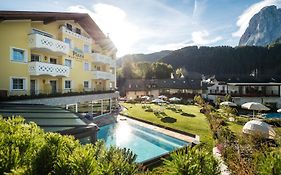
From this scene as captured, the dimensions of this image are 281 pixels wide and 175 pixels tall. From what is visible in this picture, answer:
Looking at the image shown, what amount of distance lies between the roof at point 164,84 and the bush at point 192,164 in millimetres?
68930

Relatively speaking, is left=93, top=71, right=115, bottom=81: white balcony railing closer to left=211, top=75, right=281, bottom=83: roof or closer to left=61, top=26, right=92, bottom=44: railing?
left=61, top=26, right=92, bottom=44: railing

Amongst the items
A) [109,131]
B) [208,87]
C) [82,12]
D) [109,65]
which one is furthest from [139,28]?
[208,87]

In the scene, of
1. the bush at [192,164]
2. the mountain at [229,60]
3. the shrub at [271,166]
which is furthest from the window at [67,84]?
the mountain at [229,60]

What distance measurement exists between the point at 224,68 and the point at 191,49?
32466 millimetres

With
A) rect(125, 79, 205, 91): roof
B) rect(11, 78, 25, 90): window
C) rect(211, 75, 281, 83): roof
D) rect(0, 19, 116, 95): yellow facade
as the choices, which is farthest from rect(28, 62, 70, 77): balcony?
rect(125, 79, 205, 91): roof

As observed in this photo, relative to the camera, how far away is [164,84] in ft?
259

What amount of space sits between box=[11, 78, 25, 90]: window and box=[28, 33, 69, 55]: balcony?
346cm

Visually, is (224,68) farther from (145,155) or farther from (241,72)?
(145,155)

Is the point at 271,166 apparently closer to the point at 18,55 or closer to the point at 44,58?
the point at 18,55

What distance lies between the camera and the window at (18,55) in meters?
21.5

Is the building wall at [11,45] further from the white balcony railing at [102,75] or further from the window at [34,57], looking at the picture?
the white balcony railing at [102,75]

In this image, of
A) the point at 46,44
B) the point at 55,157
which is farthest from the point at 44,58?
the point at 55,157

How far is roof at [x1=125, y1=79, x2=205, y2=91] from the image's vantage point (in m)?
73.4

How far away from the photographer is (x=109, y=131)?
1096 inches
